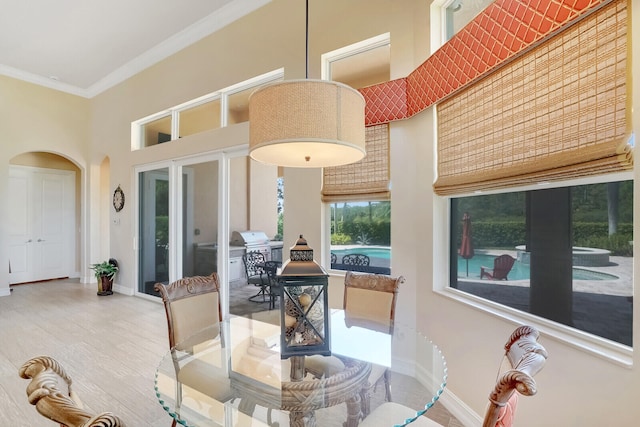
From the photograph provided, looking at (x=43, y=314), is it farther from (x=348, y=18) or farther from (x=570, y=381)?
(x=570, y=381)

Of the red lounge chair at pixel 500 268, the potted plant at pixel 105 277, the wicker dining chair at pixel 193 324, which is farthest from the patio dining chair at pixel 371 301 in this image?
the potted plant at pixel 105 277

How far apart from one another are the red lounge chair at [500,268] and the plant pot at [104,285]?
639 centimetres

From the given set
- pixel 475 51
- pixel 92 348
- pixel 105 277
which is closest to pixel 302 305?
pixel 475 51

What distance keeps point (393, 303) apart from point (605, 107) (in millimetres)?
1643

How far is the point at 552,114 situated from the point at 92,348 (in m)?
4.62

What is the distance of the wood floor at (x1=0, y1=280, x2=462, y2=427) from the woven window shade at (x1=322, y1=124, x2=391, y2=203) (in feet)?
6.19

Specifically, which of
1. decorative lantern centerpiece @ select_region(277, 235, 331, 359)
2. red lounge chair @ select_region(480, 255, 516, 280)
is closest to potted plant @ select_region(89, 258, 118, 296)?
decorative lantern centerpiece @ select_region(277, 235, 331, 359)

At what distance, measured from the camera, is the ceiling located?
13.5 feet

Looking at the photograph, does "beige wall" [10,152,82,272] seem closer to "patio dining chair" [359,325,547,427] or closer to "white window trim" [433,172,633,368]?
"white window trim" [433,172,633,368]

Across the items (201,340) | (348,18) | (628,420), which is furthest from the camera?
(348,18)

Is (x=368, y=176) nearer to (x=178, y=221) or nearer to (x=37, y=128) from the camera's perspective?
(x=178, y=221)

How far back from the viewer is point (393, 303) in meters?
2.35

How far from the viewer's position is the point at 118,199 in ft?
20.4

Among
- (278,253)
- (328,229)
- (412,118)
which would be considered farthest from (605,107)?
(278,253)
